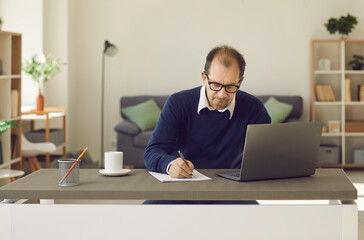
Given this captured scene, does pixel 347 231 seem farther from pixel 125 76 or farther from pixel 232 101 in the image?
pixel 125 76

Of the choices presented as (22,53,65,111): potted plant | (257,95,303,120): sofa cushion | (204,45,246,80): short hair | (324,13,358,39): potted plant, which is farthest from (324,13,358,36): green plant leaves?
(204,45,246,80): short hair

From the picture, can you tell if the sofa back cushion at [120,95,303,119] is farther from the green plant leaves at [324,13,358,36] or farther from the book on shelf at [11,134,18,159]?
the book on shelf at [11,134,18,159]

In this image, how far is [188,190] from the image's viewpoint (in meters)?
2.09

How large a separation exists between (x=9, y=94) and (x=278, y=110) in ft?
11.0

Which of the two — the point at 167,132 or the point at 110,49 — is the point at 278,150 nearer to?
the point at 167,132

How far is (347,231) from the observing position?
2084 millimetres

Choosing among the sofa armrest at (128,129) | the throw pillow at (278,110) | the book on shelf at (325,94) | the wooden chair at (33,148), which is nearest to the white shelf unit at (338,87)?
the book on shelf at (325,94)

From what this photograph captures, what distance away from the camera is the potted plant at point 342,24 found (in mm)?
7320

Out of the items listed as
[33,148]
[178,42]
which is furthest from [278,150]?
[178,42]

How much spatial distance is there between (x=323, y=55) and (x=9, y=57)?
13.7ft

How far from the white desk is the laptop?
14 cm

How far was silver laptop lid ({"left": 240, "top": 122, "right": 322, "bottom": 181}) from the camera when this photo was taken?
7.20ft

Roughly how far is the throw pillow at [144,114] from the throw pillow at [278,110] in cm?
139

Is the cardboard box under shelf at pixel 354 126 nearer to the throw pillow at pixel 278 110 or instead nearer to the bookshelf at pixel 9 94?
the throw pillow at pixel 278 110
